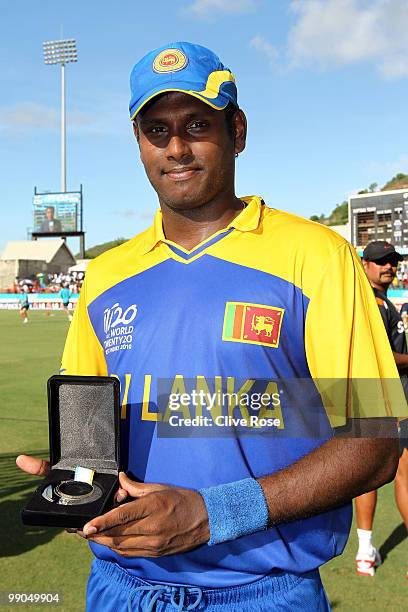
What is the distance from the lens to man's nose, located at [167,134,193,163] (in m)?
1.74

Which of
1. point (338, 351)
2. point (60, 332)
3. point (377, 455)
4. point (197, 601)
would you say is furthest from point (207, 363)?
point (60, 332)

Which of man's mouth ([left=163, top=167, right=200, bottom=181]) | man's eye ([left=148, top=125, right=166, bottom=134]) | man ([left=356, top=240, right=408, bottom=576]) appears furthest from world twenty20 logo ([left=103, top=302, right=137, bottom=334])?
man ([left=356, top=240, right=408, bottom=576])

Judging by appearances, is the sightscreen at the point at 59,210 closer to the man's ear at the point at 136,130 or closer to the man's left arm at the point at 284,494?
the man's ear at the point at 136,130

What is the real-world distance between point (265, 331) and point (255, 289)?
0.11m

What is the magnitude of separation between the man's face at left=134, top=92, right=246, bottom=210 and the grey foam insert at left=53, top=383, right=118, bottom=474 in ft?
2.00

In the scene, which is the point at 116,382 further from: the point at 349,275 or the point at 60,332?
the point at 60,332

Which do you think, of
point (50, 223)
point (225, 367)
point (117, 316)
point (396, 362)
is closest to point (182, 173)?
point (117, 316)

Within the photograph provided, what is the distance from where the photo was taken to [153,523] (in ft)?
4.22

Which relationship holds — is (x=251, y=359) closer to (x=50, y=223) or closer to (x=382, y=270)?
(x=382, y=270)

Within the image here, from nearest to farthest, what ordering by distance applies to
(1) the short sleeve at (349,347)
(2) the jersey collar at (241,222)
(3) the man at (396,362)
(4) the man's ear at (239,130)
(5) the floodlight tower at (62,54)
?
(1) the short sleeve at (349,347) → (2) the jersey collar at (241,222) → (4) the man's ear at (239,130) → (3) the man at (396,362) → (5) the floodlight tower at (62,54)

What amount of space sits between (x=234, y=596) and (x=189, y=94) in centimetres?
129

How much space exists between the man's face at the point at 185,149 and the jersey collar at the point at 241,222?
101 millimetres

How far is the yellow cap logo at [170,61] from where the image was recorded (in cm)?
167

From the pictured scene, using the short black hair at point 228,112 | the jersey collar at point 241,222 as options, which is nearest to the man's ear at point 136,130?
the short black hair at point 228,112
